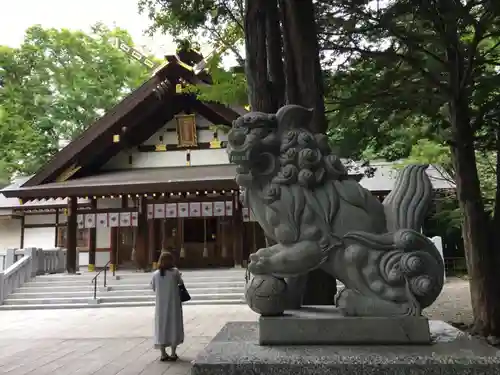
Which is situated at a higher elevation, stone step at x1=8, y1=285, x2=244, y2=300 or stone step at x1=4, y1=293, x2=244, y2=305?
stone step at x1=8, y1=285, x2=244, y2=300

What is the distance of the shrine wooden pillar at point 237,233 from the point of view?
604 inches

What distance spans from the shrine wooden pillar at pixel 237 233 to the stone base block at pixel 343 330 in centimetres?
1273

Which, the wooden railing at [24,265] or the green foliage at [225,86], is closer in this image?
the green foliage at [225,86]

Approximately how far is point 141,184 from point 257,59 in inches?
391

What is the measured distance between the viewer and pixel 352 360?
A: 2.24 m

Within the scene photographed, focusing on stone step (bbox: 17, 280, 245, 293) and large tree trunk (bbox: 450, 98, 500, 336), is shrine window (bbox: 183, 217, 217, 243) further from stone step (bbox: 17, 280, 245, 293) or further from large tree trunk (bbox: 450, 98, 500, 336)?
large tree trunk (bbox: 450, 98, 500, 336)

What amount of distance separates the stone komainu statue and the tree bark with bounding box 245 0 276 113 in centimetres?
199

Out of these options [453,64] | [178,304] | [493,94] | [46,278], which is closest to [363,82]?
[453,64]

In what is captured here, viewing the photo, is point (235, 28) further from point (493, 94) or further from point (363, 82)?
point (493, 94)

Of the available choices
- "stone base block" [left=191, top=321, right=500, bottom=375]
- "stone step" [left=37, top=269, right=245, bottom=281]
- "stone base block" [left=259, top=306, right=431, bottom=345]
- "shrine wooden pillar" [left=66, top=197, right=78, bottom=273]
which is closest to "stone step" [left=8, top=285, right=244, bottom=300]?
"stone step" [left=37, top=269, right=245, bottom=281]

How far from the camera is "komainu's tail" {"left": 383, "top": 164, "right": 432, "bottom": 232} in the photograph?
2.76 metres

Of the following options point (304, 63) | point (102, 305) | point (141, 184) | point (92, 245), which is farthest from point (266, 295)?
point (92, 245)

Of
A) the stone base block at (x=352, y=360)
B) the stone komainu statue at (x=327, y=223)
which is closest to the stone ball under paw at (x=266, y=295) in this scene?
the stone komainu statue at (x=327, y=223)

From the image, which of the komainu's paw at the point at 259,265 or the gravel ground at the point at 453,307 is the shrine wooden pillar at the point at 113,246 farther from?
the komainu's paw at the point at 259,265
